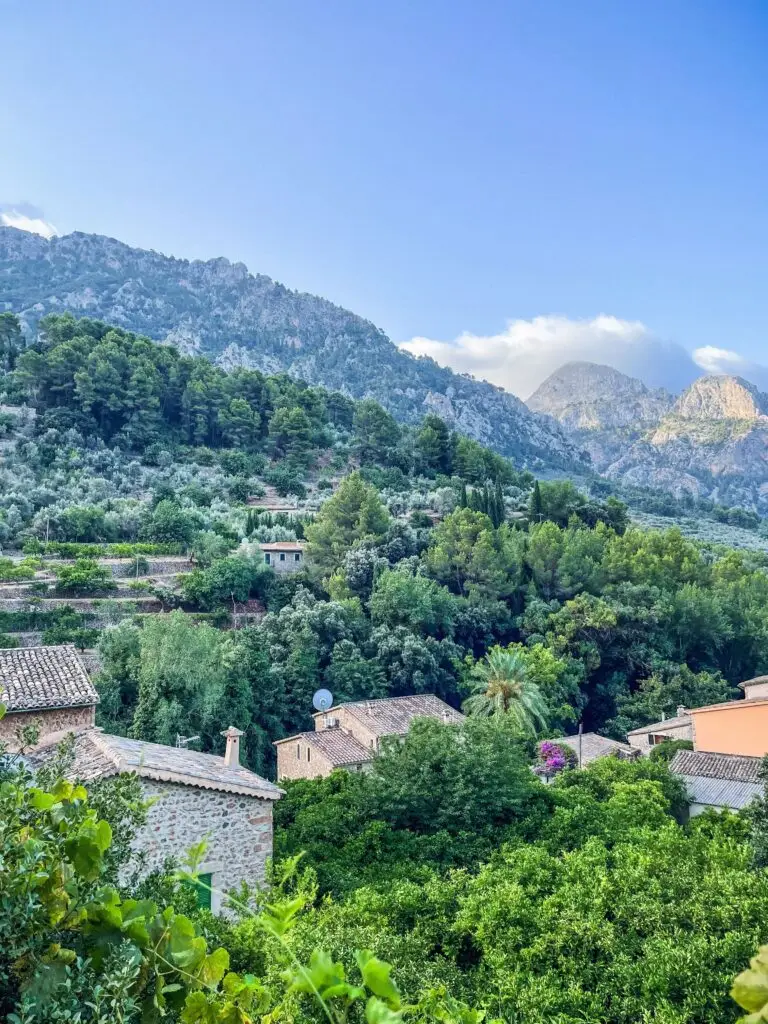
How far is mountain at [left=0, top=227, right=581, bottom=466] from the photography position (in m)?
126

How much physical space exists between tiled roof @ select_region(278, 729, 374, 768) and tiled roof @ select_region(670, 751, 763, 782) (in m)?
8.94

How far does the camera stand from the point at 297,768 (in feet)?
72.6

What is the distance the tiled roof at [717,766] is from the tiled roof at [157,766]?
13.9 meters

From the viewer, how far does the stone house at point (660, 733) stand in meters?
25.9

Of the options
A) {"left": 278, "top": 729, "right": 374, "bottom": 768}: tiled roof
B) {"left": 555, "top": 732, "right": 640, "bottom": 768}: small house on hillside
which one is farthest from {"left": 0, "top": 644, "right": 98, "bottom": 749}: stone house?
{"left": 555, "top": 732, "right": 640, "bottom": 768}: small house on hillside

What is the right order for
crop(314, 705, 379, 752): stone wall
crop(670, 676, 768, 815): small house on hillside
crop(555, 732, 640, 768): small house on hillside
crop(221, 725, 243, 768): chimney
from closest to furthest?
1. crop(221, 725, 243, 768): chimney
2. crop(670, 676, 768, 815): small house on hillside
3. crop(314, 705, 379, 752): stone wall
4. crop(555, 732, 640, 768): small house on hillside

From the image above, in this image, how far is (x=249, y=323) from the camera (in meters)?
138

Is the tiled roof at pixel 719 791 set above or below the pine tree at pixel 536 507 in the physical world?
below

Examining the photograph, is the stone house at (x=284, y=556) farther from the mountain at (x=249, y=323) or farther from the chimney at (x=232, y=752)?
the mountain at (x=249, y=323)

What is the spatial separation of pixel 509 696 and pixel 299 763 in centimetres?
786

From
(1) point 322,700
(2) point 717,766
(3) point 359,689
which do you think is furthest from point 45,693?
(2) point 717,766

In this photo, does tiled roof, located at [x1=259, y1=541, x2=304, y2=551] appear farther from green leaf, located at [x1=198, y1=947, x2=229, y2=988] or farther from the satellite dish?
green leaf, located at [x1=198, y1=947, x2=229, y2=988]

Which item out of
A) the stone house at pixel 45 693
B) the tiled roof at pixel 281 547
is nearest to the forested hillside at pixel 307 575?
the tiled roof at pixel 281 547

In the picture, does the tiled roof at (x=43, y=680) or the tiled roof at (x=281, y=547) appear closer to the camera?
the tiled roof at (x=43, y=680)
